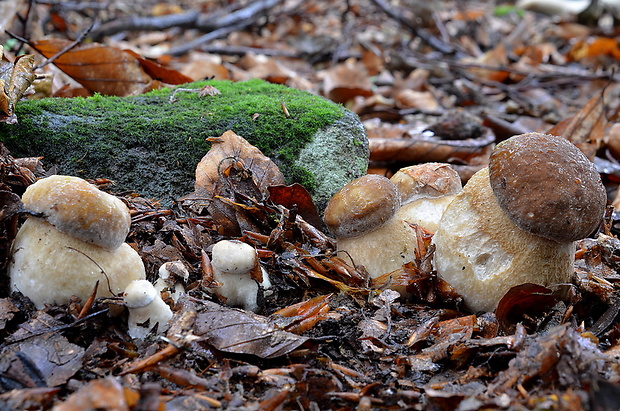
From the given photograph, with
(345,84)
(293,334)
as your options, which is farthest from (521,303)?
(345,84)

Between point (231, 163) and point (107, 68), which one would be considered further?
point (107, 68)

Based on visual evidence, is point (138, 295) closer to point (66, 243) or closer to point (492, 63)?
point (66, 243)

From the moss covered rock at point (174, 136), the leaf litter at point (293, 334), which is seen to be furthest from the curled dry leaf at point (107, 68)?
the leaf litter at point (293, 334)

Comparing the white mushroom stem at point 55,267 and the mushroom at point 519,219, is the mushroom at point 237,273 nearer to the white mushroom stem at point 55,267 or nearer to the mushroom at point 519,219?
the white mushroom stem at point 55,267

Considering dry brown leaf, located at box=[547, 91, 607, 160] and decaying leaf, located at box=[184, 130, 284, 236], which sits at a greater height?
decaying leaf, located at box=[184, 130, 284, 236]

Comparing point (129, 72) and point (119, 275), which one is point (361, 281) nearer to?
point (119, 275)

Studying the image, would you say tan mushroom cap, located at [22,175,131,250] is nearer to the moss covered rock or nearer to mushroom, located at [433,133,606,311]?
the moss covered rock

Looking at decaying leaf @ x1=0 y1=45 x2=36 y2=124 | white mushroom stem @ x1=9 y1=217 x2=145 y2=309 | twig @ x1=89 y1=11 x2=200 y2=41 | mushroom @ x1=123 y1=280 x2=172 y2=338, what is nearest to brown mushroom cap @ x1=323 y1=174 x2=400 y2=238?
mushroom @ x1=123 y1=280 x2=172 y2=338
